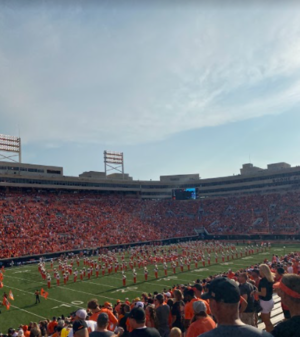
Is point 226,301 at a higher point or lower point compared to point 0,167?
lower

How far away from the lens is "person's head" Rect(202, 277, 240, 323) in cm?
245

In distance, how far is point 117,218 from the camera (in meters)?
46.5

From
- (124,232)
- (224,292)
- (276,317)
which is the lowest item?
(124,232)

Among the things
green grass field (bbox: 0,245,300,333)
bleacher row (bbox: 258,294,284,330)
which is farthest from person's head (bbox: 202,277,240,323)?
green grass field (bbox: 0,245,300,333)

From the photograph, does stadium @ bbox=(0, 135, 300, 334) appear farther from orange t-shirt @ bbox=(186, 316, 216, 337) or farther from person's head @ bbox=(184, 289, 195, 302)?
orange t-shirt @ bbox=(186, 316, 216, 337)

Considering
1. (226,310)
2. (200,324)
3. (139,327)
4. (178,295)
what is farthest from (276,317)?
(226,310)

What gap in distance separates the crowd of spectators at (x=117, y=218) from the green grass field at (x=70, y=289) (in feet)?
27.5

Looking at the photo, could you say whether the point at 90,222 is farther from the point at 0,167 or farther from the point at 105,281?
the point at 105,281

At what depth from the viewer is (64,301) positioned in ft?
54.9

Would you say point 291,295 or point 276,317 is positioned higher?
point 291,295

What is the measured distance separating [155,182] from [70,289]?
136 feet

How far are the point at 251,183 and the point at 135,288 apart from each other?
43411 mm

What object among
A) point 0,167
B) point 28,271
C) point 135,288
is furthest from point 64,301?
point 0,167

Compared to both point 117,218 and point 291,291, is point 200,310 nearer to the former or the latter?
point 291,291
